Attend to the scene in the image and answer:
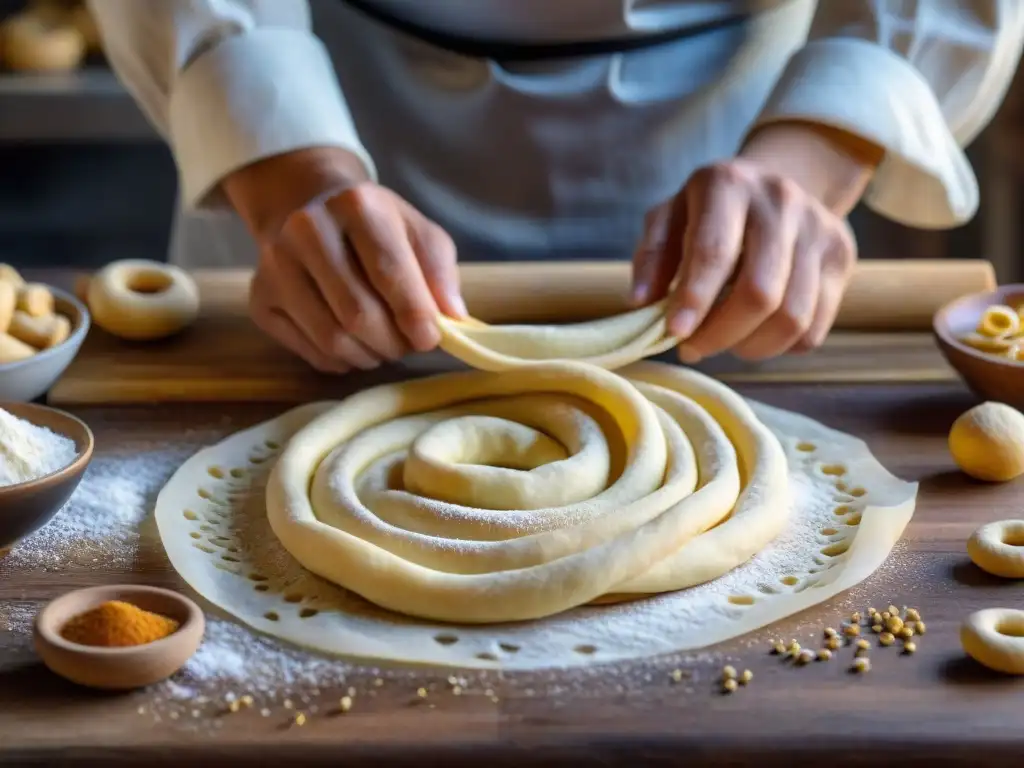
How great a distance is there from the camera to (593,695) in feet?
3.06

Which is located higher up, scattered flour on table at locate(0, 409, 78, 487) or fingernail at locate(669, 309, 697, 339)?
fingernail at locate(669, 309, 697, 339)

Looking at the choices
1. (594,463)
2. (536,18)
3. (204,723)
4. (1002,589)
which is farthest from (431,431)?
(536,18)

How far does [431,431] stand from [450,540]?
0.62 ft

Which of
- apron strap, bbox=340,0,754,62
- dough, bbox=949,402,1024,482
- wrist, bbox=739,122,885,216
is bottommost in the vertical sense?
dough, bbox=949,402,1024,482

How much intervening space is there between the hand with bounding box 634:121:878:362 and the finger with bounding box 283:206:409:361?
304 mm

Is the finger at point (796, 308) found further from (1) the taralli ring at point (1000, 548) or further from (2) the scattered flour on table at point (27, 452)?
(2) the scattered flour on table at point (27, 452)

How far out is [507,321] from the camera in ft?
5.40

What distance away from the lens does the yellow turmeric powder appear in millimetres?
939

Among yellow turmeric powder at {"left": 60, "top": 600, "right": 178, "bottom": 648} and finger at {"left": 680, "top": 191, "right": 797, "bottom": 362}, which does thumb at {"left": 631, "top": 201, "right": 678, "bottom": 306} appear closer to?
finger at {"left": 680, "top": 191, "right": 797, "bottom": 362}

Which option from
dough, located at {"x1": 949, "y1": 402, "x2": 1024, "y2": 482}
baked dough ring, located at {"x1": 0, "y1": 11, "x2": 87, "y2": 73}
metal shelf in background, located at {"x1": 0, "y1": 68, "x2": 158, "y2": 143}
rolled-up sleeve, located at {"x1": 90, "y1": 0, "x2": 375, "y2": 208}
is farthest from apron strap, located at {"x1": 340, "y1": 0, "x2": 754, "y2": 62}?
baked dough ring, located at {"x1": 0, "y1": 11, "x2": 87, "y2": 73}

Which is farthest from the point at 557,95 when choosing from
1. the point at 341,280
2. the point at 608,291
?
the point at 341,280

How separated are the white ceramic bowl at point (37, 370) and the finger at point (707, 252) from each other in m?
0.70

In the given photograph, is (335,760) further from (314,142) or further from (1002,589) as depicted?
(314,142)

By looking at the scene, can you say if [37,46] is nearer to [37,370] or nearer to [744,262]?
[37,370]
